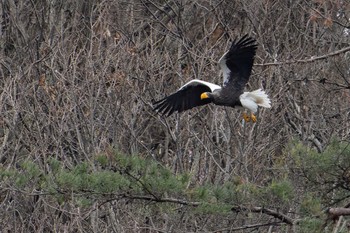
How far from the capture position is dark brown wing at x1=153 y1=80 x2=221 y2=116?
423 inches

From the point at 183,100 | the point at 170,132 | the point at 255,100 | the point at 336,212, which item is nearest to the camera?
the point at 336,212

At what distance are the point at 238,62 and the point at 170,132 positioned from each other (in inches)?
59.3

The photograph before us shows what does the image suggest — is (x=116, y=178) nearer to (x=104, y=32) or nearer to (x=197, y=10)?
(x=104, y=32)

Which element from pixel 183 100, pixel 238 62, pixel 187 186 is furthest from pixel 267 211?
pixel 183 100

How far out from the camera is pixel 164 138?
44.4ft

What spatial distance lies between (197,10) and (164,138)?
2.82 m

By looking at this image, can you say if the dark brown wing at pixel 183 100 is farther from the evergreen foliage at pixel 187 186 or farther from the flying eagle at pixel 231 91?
the evergreen foliage at pixel 187 186

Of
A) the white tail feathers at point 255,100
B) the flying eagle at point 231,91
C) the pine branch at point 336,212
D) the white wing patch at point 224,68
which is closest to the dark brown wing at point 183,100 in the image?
the flying eagle at point 231,91

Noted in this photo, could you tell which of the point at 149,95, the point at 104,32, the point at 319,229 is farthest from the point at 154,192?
the point at 104,32

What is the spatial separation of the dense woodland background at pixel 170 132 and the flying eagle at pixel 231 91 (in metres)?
0.21

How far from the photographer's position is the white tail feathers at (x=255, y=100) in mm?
10141

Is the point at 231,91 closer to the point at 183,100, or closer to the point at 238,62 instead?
the point at 238,62

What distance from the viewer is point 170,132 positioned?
11500 mm

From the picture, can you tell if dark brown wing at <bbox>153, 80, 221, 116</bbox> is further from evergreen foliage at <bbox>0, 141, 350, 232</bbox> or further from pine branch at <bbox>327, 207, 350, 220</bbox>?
pine branch at <bbox>327, 207, 350, 220</bbox>
